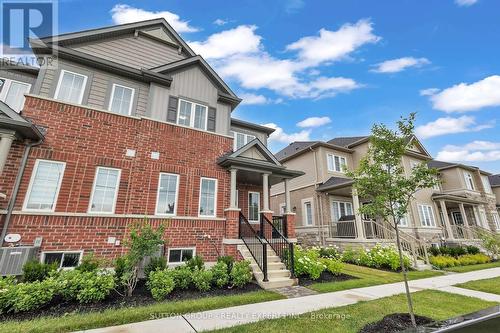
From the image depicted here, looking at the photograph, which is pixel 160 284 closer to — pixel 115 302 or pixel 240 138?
pixel 115 302

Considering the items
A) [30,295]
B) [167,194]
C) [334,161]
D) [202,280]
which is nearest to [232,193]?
[167,194]

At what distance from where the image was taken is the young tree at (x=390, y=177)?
185 inches

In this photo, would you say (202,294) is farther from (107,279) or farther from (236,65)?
(236,65)

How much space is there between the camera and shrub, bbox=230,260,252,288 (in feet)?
22.5

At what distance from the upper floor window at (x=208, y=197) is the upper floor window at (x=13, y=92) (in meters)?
7.66

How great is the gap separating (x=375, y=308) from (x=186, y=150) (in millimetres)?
8148

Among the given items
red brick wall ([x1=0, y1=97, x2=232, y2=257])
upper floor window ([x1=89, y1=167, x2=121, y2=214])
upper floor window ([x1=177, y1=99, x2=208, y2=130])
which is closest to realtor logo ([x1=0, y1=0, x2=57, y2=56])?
red brick wall ([x1=0, y1=97, x2=232, y2=257])

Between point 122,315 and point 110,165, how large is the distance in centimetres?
533

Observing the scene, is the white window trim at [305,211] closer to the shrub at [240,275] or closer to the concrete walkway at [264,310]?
the concrete walkway at [264,310]

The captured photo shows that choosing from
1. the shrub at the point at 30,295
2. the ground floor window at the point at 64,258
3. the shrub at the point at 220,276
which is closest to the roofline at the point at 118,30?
the ground floor window at the point at 64,258

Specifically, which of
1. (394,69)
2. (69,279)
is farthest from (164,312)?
(394,69)

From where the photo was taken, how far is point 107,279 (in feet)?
17.9

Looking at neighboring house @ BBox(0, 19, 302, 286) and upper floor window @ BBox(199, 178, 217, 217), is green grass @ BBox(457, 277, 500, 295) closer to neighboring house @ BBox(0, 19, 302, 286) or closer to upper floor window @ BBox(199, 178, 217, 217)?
neighboring house @ BBox(0, 19, 302, 286)

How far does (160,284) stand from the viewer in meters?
5.80
